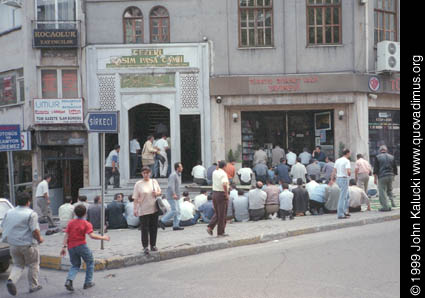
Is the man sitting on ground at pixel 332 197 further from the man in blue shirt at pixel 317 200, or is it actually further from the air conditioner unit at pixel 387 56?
the air conditioner unit at pixel 387 56

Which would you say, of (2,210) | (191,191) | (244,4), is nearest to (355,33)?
(244,4)

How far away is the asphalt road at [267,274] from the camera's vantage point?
656 centimetres

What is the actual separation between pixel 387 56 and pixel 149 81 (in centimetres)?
969

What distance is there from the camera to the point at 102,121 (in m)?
9.83

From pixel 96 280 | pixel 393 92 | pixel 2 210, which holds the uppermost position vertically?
pixel 393 92

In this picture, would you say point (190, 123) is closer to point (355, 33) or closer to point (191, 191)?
point (191, 191)

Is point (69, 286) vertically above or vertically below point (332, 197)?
below

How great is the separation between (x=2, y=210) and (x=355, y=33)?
49.7 feet

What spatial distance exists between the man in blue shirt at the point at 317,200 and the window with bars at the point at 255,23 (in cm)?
782

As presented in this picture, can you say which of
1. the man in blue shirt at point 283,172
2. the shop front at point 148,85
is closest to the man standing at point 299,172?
the man in blue shirt at point 283,172

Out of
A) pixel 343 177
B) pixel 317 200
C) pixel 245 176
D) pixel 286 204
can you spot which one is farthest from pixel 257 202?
pixel 245 176

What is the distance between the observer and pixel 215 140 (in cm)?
1961

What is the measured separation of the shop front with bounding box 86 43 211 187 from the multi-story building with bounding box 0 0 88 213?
881 mm

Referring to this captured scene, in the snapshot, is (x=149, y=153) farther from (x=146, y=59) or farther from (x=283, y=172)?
(x=283, y=172)
